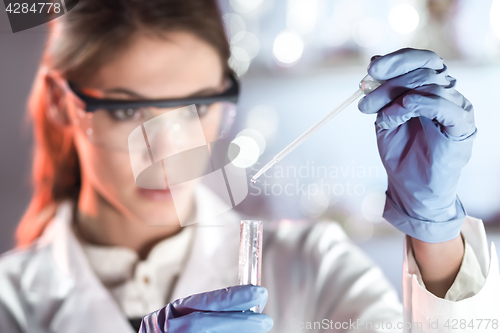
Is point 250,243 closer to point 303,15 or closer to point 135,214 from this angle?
point 135,214

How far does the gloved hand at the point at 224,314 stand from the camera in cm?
86

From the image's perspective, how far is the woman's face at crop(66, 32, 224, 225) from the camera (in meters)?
1.34

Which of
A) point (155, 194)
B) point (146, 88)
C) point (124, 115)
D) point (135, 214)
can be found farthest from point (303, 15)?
point (135, 214)

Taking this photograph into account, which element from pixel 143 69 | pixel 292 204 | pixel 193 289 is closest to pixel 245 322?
pixel 193 289

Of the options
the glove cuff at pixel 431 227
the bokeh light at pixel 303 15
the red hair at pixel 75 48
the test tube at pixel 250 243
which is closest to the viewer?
the test tube at pixel 250 243

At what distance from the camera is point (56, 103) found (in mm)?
1399

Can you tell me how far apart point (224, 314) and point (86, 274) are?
700 mm

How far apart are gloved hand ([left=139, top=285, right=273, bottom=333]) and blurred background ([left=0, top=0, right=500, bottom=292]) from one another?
592 millimetres

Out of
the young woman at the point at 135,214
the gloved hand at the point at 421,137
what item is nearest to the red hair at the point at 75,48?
the young woman at the point at 135,214

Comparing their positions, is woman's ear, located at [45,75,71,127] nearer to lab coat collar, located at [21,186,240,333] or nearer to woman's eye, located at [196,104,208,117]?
lab coat collar, located at [21,186,240,333]

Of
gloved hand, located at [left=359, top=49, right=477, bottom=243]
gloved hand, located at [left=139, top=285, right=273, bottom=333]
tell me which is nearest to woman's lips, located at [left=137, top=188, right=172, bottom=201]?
gloved hand, located at [left=139, top=285, right=273, bottom=333]

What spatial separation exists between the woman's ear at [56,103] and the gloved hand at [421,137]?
40.6 inches

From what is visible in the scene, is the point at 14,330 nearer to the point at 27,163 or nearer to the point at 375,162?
the point at 27,163

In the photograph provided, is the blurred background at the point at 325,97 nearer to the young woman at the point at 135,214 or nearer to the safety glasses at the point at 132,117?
the young woman at the point at 135,214
